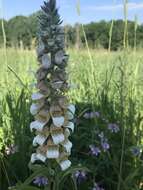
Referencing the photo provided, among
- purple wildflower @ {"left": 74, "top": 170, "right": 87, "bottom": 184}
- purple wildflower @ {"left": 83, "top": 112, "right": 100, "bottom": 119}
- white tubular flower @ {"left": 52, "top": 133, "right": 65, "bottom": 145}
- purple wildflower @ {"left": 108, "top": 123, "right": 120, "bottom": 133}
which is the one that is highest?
white tubular flower @ {"left": 52, "top": 133, "right": 65, "bottom": 145}

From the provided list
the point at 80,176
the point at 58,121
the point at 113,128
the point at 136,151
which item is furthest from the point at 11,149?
the point at 58,121

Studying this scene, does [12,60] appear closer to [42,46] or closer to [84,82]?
[84,82]

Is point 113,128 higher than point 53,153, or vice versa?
point 53,153

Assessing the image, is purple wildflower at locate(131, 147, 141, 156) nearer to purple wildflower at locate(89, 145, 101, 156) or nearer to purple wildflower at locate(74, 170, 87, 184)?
purple wildflower at locate(89, 145, 101, 156)

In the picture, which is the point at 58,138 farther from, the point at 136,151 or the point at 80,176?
the point at 136,151

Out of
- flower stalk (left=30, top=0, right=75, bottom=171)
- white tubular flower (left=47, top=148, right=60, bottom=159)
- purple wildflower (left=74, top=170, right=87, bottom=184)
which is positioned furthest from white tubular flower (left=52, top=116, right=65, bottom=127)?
purple wildflower (left=74, top=170, right=87, bottom=184)

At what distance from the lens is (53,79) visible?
1.65 meters

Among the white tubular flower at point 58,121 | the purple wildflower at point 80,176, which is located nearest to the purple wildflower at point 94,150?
the purple wildflower at point 80,176

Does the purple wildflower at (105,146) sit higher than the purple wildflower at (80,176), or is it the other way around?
the purple wildflower at (105,146)

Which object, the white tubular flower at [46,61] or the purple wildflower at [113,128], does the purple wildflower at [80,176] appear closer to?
the purple wildflower at [113,128]

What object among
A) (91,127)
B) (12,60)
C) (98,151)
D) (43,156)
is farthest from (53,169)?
(12,60)

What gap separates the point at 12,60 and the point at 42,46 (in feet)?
20.0

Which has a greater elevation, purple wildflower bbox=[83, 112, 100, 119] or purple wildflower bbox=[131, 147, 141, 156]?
purple wildflower bbox=[83, 112, 100, 119]

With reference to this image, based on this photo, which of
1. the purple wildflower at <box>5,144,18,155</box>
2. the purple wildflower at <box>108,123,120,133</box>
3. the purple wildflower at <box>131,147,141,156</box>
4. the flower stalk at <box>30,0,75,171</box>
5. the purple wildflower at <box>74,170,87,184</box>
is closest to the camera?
the flower stalk at <box>30,0,75,171</box>
